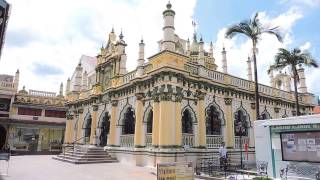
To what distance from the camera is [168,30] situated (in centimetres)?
1800

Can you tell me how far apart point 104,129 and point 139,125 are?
6.44m

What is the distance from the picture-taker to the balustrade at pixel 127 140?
→ 20.8m

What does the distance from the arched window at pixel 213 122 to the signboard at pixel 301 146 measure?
8572 millimetres

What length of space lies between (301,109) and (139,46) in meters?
19.6

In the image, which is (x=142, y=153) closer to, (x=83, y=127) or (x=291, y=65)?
(x=83, y=127)

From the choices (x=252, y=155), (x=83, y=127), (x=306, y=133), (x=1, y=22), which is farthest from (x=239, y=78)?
(x=1, y=22)

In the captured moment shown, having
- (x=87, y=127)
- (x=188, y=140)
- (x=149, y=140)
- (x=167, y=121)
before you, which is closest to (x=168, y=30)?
(x=167, y=121)

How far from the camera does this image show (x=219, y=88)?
20.9 meters

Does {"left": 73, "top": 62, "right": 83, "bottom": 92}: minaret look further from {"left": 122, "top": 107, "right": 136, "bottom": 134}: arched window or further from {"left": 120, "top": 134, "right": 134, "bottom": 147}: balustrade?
{"left": 120, "top": 134, "right": 134, "bottom": 147}: balustrade

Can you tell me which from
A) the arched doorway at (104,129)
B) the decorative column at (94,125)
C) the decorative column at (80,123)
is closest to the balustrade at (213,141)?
the arched doorway at (104,129)

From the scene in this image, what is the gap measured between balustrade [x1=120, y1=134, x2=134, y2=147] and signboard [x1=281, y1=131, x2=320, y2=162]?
11.5 meters

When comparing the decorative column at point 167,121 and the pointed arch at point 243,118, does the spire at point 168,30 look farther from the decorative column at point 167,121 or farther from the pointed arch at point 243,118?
the pointed arch at point 243,118

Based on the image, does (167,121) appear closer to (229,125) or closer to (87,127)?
(229,125)

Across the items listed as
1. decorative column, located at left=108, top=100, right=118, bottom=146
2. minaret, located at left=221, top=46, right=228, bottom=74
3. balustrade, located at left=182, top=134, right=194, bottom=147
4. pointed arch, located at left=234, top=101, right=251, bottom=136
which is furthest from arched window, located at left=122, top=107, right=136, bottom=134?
pointed arch, located at left=234, top=101, right=251, bottom=136
